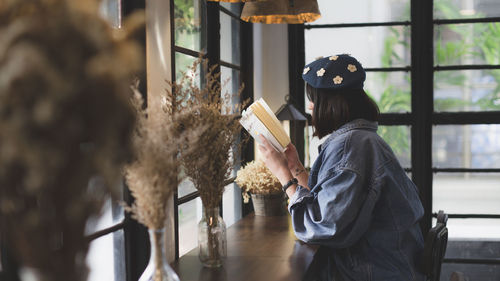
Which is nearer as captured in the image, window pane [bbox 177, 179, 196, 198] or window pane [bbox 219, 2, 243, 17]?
window pane [bbox 177, 179, 196, 198]

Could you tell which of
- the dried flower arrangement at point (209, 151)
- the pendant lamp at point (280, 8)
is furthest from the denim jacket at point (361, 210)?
the pendant lamp at point (280, 8)

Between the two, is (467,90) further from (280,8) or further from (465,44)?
(280,8)

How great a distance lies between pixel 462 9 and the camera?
4.02 meters

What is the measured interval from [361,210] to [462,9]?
261 centimetres

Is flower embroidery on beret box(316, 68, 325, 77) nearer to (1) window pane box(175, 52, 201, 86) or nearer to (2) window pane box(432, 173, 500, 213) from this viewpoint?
(1) window pane box(175, 52, 201, 86)

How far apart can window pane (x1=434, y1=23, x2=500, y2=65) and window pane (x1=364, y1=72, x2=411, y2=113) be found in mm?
284

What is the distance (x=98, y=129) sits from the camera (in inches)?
29.7

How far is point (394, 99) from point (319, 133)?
2.00 meters

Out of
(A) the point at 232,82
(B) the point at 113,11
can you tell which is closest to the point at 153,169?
(B) the point at 113,11

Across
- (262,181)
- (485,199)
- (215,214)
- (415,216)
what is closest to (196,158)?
(215,214)

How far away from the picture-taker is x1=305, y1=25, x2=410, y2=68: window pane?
410cm

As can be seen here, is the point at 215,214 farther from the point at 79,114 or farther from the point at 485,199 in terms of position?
the point at 485,199

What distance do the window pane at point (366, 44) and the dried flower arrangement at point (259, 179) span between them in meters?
1.46

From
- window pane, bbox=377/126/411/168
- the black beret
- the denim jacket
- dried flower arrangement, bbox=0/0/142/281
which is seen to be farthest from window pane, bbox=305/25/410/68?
dried flower arrangement, bbox=0/0/142/281
